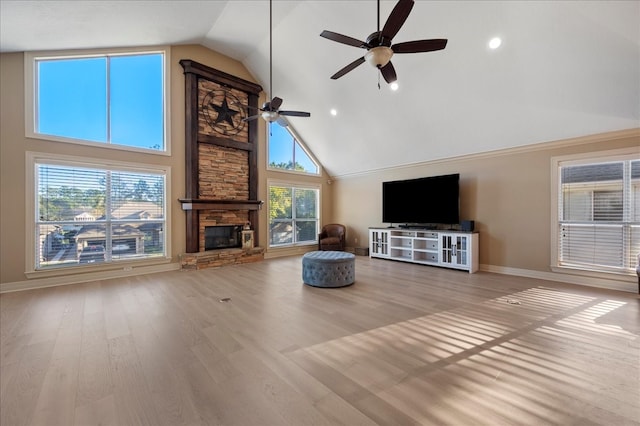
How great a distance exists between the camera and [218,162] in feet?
21.4

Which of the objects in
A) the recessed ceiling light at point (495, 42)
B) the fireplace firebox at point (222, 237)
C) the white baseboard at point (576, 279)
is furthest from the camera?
the fireplace firebox at point (222, 237)

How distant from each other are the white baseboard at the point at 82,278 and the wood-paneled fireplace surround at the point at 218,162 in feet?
1.67

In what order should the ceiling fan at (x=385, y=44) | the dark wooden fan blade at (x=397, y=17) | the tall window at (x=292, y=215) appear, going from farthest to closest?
the tall window at (x=292, y=215) → the ceiling fan at (x=385, y=44) → the dark wooden fan blade at (x=397, y=17)

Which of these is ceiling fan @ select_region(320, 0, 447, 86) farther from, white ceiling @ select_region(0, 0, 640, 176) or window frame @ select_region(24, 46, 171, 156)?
window frame @ select_region(24, 46, 171, 156)

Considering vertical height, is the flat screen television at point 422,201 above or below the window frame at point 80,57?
below

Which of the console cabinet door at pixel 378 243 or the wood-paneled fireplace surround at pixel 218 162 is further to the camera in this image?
the console cabinet door at pixel 378 243

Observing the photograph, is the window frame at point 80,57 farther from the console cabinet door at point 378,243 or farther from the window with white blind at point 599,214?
the window with white blind at point 599,214

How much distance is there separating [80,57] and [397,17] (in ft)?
19.5

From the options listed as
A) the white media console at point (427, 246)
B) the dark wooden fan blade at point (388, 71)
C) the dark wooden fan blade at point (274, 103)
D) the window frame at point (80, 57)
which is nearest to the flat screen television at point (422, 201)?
the white media console at point (427, 246)

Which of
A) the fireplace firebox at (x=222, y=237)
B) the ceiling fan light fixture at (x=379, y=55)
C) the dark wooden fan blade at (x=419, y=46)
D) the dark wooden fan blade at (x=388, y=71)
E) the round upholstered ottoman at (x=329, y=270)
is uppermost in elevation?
the dark wooden fan blade at (x=419, y=46)

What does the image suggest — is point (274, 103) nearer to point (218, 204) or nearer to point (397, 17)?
point (397, 17)

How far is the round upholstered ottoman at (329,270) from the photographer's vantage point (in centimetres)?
430

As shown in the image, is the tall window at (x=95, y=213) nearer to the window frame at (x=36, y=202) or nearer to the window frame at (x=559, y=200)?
the window frame at (x=36, y=202)

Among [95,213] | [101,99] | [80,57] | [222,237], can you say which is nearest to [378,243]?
[222,237]
